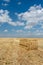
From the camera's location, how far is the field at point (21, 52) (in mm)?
10396

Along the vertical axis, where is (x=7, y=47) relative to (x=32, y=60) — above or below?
above

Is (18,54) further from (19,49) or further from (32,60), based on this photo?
(32,60)

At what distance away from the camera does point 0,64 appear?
32.9 feet

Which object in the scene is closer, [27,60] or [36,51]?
[27,60]

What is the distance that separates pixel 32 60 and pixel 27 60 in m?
0.35

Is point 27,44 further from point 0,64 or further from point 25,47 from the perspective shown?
point 0,64

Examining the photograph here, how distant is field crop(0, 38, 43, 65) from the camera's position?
34.1ft

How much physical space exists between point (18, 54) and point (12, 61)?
3.43 feet

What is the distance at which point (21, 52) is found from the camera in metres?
11.4

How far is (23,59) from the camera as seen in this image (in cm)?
1064

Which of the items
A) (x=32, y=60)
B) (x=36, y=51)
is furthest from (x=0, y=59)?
(x=36, y=51)

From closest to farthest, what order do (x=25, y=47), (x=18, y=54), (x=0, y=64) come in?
1. (x=0, y=64)
2. (x=18, y=54)
3. (x=25, y=47)

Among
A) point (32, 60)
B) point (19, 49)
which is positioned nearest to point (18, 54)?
point (19, 49)

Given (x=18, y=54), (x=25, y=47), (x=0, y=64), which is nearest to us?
(x=0, y=64)
